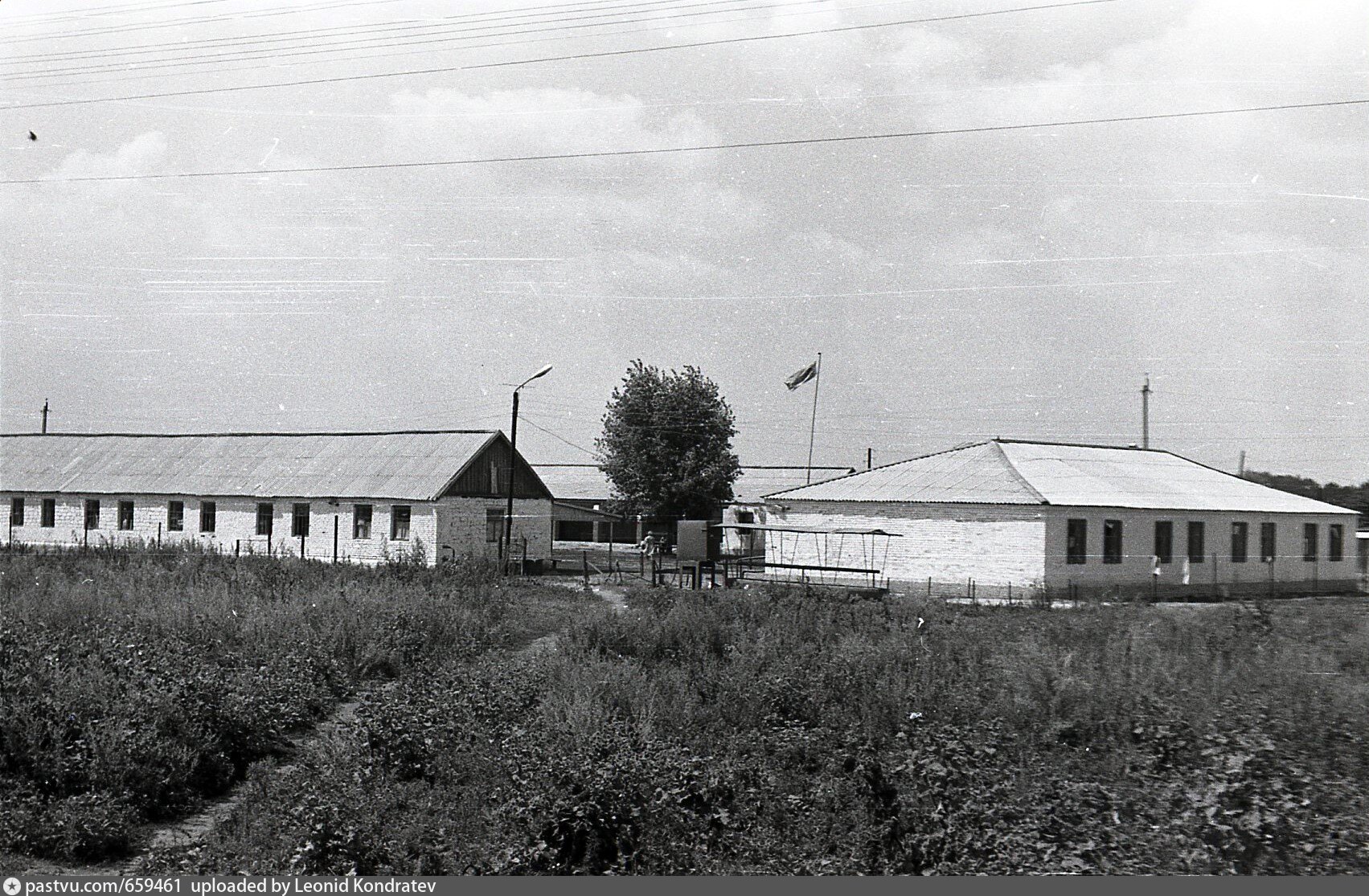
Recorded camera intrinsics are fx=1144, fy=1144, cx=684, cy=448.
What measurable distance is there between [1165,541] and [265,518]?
3131 centimetres

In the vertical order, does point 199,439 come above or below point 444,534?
above

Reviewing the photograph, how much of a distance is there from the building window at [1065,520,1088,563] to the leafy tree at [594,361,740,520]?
28220 mm

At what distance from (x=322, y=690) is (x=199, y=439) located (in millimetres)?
39806

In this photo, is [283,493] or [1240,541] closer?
[1240,541]

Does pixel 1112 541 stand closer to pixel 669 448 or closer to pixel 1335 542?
pixel 1335 542

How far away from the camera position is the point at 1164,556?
34.6 meters

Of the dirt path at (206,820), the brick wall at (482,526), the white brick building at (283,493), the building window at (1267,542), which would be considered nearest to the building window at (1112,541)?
the building window at (1267,542)

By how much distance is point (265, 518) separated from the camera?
4281 cm

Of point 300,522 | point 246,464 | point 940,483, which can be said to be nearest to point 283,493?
point 300,522

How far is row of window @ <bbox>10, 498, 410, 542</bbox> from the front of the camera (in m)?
40.4

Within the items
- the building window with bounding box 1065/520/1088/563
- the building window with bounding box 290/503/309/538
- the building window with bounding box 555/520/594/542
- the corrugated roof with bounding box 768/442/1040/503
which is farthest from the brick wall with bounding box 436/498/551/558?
the building window with bounding box 555/520/594/542

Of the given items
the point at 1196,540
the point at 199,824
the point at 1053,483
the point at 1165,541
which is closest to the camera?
the point at 199,824

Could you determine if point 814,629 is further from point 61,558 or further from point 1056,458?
point 1056,458

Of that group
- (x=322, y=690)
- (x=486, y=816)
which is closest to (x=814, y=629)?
(x=322, y=690)
